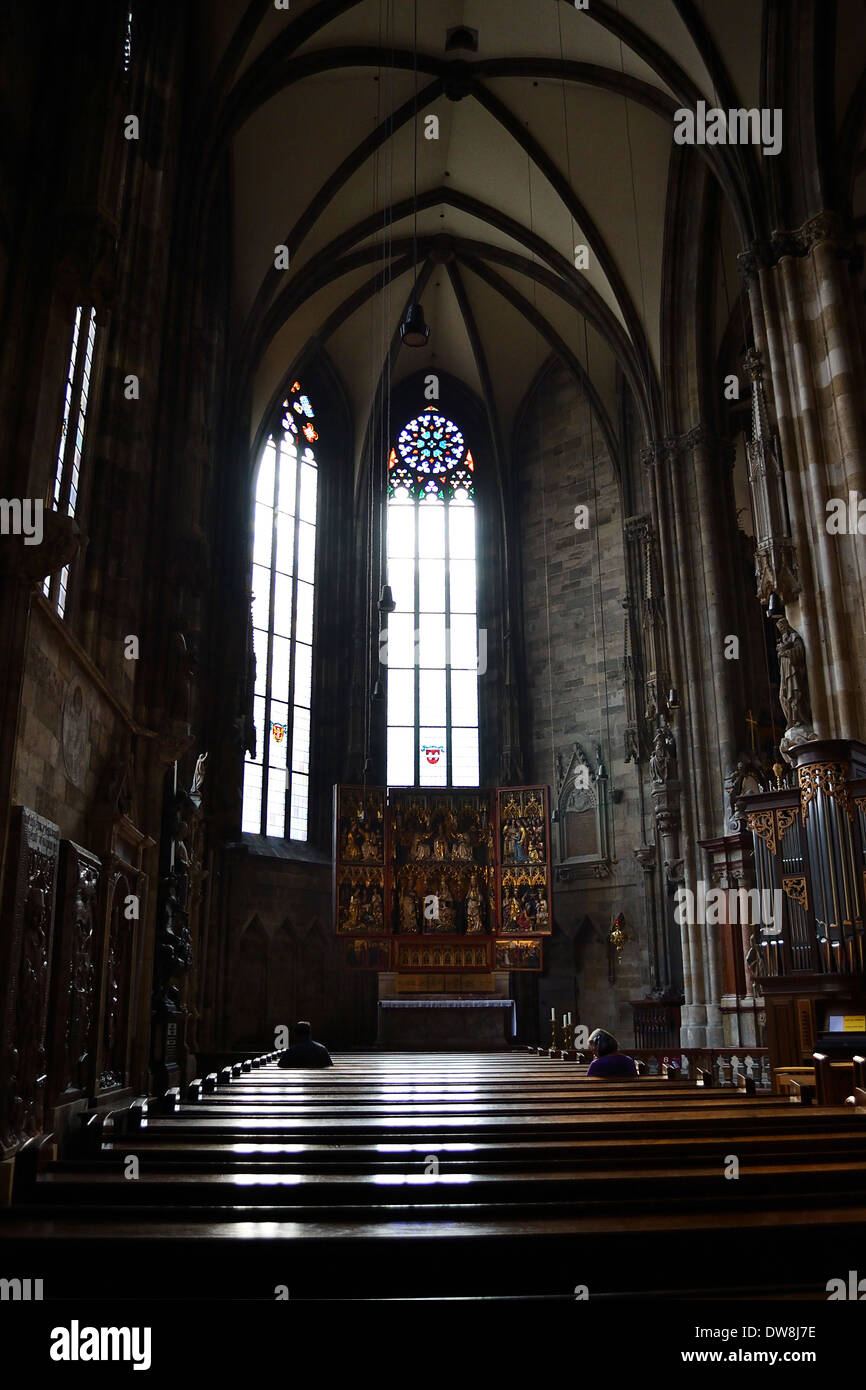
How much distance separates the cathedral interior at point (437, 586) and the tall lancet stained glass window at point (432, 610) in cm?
10

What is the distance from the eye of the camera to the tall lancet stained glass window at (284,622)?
23.0 meters

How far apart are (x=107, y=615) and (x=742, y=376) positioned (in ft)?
51.2

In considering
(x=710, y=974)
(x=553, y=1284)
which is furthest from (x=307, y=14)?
(x=553, y=1284)

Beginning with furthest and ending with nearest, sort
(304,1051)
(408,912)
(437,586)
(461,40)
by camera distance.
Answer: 1. (437,586)
2. (408,912)
3. (461,40)
4. (304,1051)

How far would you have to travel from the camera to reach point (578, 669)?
24250mm

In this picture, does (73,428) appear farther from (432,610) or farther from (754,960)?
(432,610)

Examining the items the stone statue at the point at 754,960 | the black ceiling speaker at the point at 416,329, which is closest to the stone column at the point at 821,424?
the stone statue at the point at 754,960

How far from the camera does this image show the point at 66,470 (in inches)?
417

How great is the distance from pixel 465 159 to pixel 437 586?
9189 millimetres

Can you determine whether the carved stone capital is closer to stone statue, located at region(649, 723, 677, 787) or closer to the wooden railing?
stone statue, located at region(649, 723, 677, 787)

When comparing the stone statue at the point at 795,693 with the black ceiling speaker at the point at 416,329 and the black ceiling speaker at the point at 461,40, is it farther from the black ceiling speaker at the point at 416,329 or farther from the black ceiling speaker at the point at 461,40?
the black ceiling speaker at the point at 461,40

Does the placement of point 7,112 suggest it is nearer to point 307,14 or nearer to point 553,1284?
point 553,1284

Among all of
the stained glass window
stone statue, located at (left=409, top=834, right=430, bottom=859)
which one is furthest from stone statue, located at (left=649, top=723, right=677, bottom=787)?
the stained glass window

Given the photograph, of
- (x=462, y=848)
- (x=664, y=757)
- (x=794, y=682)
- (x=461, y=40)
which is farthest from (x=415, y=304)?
(x=462, y=848)
